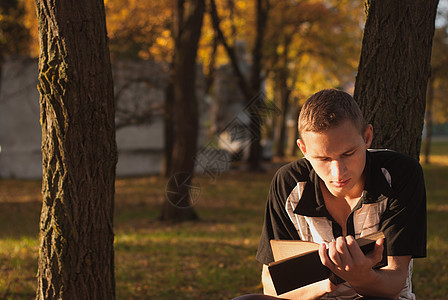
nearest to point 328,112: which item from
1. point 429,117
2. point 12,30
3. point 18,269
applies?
point 18,269

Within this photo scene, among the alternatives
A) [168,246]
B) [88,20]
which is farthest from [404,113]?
[168,246]

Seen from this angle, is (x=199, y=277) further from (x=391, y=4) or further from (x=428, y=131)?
(x=428, y=131)

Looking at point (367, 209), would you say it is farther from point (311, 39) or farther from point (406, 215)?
point (311, 39)

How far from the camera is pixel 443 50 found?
2019cm

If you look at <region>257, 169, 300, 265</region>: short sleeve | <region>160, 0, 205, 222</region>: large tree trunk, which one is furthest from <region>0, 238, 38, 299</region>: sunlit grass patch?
<region>257, 169, 300, 265</region>: short sleeve

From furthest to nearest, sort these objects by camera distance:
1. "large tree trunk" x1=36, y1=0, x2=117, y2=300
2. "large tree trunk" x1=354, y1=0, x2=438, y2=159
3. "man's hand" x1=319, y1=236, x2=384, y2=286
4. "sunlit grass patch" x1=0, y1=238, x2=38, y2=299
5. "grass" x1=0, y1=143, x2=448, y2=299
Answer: "grass" x1=0, y1=143, x2=448, y2=299 < "sunlit grass patch" x1=0, y1=238, x2=38, y2=299 < "large tree trunk" x1=354, y1=0, x2=438, y2=159 < "large tree trunk" x1=36, y1=0, x2=117, y2=300 < "man's hand" x1=319, y1=236, x2=384, y2=286

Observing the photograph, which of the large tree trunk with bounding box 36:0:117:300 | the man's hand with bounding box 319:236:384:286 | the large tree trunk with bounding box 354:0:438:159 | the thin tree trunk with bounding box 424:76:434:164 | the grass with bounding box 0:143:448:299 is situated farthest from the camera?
the thin tree trunk with bounding box 424:76:434:164

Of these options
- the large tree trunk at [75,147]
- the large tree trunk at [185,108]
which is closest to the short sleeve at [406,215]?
the large tree trunk at [75,147]

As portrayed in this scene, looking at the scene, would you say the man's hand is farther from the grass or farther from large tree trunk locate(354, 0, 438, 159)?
the grass

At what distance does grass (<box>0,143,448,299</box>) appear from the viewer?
17.6ft

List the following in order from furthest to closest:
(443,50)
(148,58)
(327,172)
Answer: (443,50), (148,58), (327,172)

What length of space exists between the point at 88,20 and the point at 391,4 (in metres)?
2.01

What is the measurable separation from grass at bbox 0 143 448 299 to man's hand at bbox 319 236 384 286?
303 cm

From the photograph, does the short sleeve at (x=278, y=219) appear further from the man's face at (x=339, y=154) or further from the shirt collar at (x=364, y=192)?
the man's face at (x=339, y=154)
